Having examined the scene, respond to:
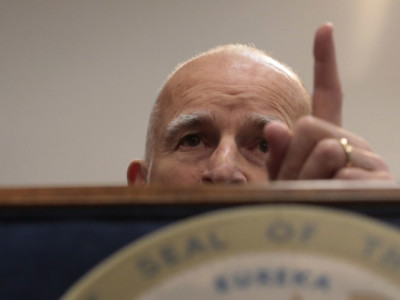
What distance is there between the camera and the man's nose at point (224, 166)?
92 centimetres

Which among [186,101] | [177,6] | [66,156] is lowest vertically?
[66,156]

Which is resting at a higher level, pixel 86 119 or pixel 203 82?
pixel 203 82

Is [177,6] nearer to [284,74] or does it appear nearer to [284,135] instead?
[284,74]

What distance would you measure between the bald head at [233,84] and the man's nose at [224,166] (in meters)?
0.14

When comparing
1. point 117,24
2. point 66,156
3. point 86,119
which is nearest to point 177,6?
point 117,24

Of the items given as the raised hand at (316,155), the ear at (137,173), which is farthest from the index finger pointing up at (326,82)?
the ear at (137,173)

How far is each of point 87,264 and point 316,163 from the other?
241 millimetres

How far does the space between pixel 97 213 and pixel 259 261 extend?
111mm

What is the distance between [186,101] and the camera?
3.86ft

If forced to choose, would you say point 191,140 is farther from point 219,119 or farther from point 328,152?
point 328,152

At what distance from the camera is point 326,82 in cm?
72

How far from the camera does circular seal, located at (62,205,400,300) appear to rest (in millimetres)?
369

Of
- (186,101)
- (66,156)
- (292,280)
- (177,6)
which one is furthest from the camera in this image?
(177,6)

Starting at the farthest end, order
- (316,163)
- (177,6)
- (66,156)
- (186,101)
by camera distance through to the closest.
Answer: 1. (177,6)
2. (66,156)
3. (186,101)
4. (316,163)
